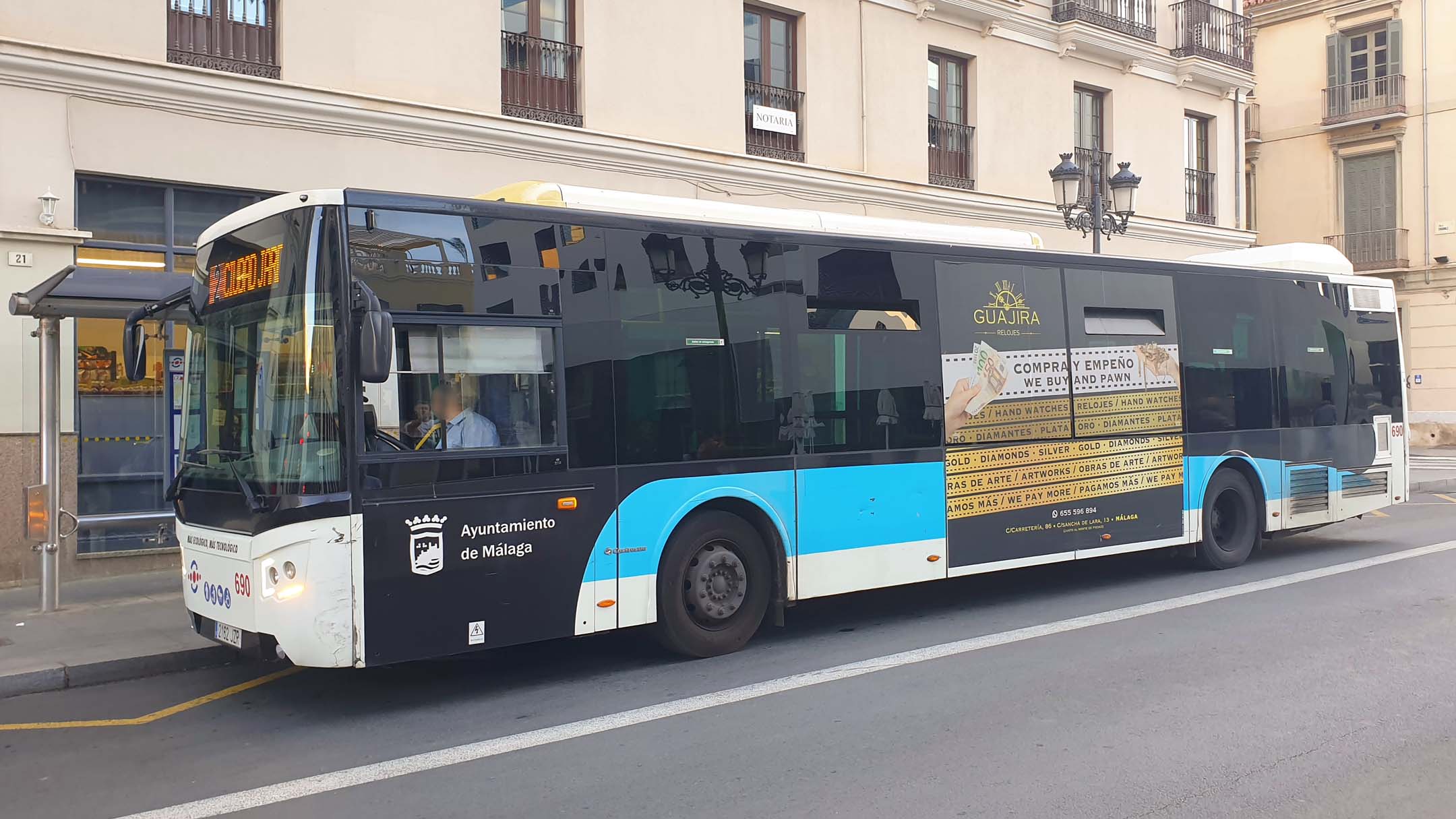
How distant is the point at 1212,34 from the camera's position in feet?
77.6

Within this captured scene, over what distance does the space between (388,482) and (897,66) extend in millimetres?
14102

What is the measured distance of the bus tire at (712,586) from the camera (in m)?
7.86

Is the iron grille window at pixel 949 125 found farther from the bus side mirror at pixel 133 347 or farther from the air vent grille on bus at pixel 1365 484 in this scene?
the bus side mirror at pixel 133 347

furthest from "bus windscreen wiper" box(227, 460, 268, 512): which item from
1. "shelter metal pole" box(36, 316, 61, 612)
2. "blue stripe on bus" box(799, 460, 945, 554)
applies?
"shelter metal pole" box(36, 316, 61, 612)

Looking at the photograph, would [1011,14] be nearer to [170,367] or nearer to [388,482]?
[170,367]

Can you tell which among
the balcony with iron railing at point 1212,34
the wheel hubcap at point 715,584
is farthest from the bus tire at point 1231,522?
the balcony with iron railing at point 1212,34

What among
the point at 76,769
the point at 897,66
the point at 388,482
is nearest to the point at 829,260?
the point at 388,482

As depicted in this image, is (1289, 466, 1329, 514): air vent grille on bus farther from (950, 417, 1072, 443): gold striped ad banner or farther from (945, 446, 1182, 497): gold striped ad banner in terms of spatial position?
(950, 417, 1072, 443): gold striped ad banner

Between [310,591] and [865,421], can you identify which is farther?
[865,421]

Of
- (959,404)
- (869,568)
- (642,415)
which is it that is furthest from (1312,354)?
(642,415)

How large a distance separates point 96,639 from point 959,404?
722 centimetres

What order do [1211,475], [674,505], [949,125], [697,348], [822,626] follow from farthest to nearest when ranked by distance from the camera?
[949,125]
[1211,475]
[822,626]
[697,348]
[674,505]

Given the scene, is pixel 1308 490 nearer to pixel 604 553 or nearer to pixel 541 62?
pixel 604 553

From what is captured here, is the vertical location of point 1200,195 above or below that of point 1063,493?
above
